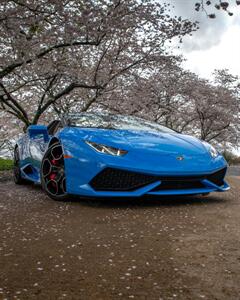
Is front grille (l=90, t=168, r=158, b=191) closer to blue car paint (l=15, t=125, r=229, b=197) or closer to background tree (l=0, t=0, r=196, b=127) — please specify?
blue car paint (l=15, t=125, r=229, b=197)

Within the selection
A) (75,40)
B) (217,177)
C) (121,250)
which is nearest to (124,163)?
(217,177)

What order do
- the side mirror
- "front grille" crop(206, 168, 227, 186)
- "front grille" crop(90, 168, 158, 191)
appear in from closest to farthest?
"front grille" crop(90, 168, 158, 191), "front grille" crop(206, 168, 227, 186), the side mirror

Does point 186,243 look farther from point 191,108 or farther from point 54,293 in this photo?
point 191,108

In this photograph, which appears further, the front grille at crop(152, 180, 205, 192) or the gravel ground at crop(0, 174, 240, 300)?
the front grille at crop(152, 180, 205, 192)

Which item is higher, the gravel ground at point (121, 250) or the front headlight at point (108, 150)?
the front headlight at point (108, 150)

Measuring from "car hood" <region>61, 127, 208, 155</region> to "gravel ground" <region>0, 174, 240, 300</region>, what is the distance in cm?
69

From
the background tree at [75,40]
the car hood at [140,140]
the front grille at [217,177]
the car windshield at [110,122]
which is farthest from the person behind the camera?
the background tree at [75,40]

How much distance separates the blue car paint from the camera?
484 cm

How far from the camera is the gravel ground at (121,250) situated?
95.7 inches

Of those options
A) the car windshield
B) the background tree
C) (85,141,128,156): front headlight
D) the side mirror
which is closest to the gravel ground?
(85,141,128,156): front headlight

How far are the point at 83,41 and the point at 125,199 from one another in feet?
21.0

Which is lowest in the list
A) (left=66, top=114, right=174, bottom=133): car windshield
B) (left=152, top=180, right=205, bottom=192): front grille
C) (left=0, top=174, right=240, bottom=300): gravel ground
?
(left=0, top=174, right=240, bottom=300): gravel ground

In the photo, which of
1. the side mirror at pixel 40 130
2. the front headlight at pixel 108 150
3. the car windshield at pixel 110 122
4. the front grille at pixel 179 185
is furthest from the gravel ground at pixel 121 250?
the side mirror at pixel 40 130

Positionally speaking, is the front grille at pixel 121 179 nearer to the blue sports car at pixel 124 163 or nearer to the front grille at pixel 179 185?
the blue sports car at pixel 124 163
